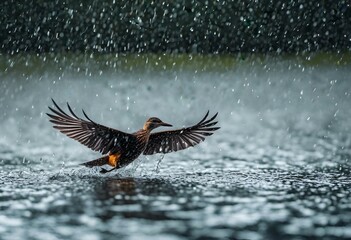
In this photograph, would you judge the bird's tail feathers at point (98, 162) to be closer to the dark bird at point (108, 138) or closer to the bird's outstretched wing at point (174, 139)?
the dark bird at point (108, 138)

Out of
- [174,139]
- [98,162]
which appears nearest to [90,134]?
[98,162]

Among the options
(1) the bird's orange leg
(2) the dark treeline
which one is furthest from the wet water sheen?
(2) the dark treeline

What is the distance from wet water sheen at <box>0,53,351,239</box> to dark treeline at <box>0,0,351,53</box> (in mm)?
7412

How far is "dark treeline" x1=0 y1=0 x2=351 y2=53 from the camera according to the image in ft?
85.5

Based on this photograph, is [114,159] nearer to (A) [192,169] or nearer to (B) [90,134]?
(B) [90,134]

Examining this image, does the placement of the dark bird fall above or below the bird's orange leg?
above

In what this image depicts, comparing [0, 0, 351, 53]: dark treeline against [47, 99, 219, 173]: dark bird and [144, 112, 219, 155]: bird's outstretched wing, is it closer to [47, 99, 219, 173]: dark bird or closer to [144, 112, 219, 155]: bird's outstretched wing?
[144, 112, 219, 155]: bird's outstretched wing

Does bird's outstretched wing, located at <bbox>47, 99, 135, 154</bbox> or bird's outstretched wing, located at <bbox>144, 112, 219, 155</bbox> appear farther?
bird's outstretched wing, located at <bbox>144, 112, 219, 155</bbox>

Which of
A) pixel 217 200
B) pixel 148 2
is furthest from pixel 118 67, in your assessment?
pixel 217 200

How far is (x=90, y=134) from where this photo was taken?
26.3 ft

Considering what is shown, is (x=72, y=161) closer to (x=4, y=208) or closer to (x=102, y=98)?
(x=4, y=208)

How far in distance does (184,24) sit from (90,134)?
18.5 metres

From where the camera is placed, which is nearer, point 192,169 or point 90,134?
point 90,134

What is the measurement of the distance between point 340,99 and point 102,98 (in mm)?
4223
